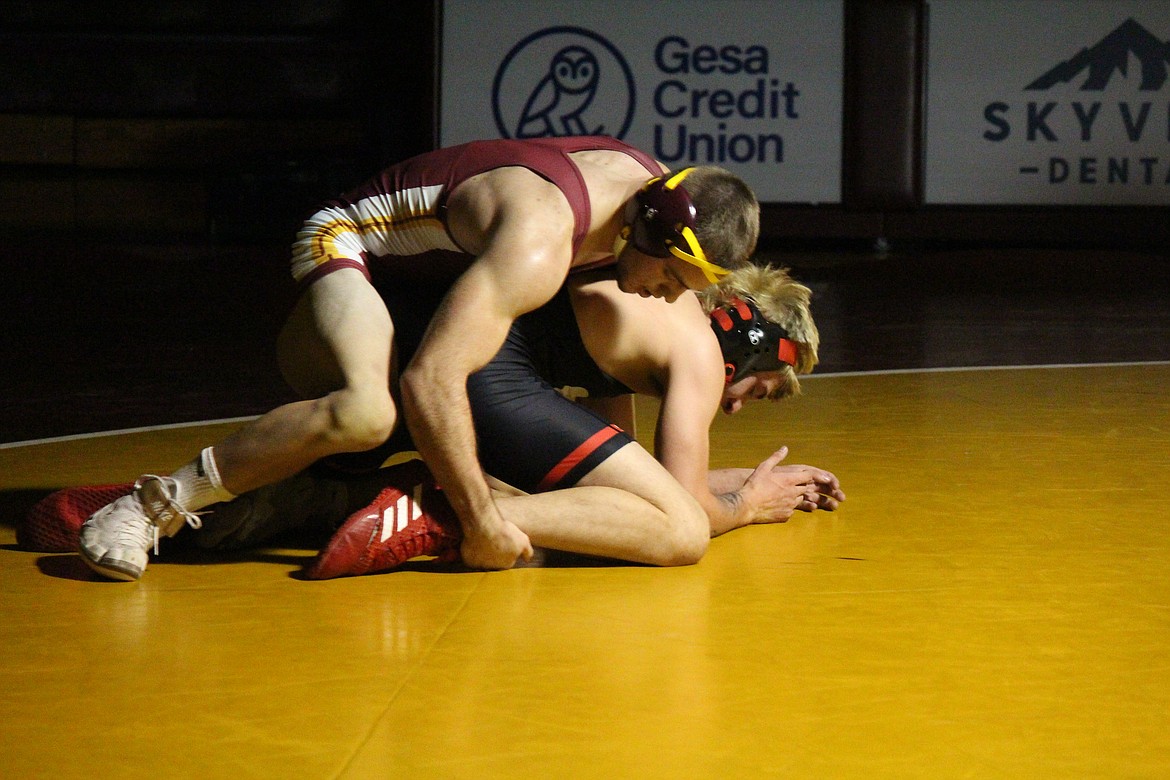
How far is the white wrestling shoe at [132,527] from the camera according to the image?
2500mm

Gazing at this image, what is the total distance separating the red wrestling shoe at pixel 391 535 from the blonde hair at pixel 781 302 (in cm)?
83

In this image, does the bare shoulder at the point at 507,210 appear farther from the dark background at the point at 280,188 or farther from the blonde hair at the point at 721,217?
the dark background at the point at 280,188

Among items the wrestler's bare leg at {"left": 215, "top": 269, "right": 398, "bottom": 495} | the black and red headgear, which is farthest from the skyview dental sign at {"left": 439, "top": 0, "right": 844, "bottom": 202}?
the wrestler's bare leg at {"left": 215, "top": 269, "right": 398, "bottom": 495}

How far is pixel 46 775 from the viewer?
66.4 inches

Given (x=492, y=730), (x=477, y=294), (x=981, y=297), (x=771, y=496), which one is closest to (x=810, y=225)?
(x=981, y=297)

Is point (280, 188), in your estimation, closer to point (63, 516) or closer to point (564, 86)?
point (564, 86)

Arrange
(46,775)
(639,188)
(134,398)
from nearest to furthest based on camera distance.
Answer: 1. (46,775)
2. (639,188)
3. (134,398)

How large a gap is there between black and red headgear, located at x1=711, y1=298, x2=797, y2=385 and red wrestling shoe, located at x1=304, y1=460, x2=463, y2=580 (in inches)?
29.4

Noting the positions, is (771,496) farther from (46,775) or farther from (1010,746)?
(46,775)

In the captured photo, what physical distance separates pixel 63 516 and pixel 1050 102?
8562mm

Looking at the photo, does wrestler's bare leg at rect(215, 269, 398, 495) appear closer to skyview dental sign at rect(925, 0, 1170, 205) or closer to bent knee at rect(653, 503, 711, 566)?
bent knee at rect(653, 503, 711, 566)

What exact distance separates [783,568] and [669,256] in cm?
62

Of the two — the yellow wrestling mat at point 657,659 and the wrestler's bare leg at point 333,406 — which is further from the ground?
the wrestler's bare leg at point 333,406

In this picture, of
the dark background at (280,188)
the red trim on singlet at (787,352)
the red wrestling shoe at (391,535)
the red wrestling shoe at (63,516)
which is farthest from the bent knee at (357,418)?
the dark background at (280,188)
